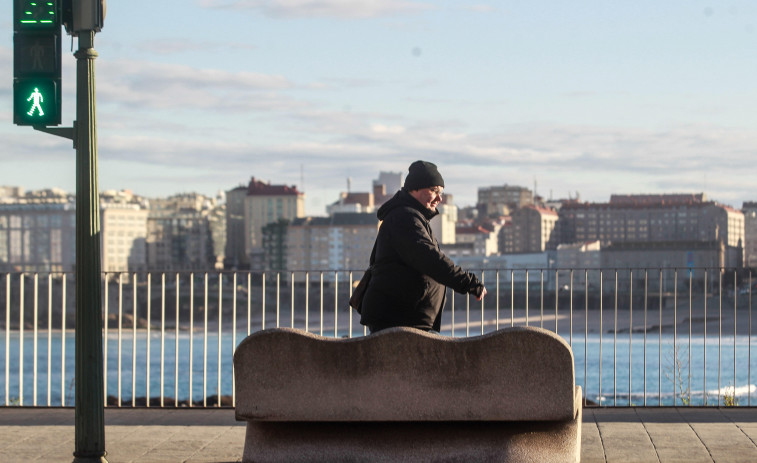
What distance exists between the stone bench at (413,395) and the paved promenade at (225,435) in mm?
1270

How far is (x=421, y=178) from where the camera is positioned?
6.61 metres

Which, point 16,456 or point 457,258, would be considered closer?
point 16,456

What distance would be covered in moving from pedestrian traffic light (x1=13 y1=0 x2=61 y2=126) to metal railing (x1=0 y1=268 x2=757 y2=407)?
6.89ft

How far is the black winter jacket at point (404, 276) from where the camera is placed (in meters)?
6.36

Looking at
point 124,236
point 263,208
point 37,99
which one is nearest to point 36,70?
point 37,99

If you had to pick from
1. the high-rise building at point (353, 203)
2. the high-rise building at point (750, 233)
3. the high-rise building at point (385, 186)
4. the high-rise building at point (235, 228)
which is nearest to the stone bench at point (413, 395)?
the high-rise building at point (385, 186)

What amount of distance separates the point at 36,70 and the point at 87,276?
3.46 ft

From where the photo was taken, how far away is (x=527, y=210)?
16112cm

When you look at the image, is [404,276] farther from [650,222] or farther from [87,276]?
[650,222]

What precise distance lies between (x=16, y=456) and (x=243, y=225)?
577 feet

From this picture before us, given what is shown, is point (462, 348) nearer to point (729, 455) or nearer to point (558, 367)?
point (558, 367)

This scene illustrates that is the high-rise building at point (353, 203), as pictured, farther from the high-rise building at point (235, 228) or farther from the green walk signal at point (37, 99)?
the green walk signal at point (37, 99)

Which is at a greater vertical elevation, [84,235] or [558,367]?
[84,235]

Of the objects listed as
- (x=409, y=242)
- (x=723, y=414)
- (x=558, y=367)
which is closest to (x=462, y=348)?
(x=558, y=367)
